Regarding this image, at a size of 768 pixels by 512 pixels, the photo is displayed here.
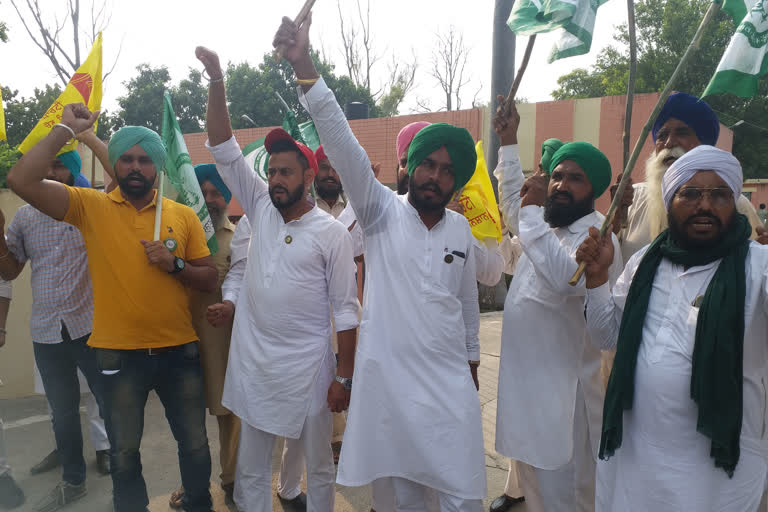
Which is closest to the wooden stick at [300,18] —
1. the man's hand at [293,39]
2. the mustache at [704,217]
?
the man's hand at [293,39]

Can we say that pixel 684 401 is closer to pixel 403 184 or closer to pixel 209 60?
pixel 403 184

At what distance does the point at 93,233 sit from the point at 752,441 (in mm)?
2942

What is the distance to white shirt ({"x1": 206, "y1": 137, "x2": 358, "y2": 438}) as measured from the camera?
106 inches

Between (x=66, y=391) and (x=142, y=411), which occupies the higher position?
(x=142, y=411)

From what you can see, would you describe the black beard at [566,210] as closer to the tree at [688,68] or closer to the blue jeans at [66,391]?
the blue jeans at [66,391]

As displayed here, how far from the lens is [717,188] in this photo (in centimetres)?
194

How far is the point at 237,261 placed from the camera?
326 centimetres

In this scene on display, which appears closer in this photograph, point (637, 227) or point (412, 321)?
point (412, 321)

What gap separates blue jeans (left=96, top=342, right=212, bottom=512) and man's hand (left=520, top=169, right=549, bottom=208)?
6.22 ft

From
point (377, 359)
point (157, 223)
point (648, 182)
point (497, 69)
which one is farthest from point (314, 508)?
point (497, 69)

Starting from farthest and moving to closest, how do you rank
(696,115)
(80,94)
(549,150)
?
(80,94) < (549,150) < (696,115)

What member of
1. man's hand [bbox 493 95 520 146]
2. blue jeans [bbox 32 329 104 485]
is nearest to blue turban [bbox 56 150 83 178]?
blue jeans [bbox 32 329 104 485]

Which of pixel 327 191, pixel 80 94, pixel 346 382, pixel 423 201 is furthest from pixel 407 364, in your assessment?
pixel 80 94

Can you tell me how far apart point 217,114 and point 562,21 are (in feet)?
5.75
